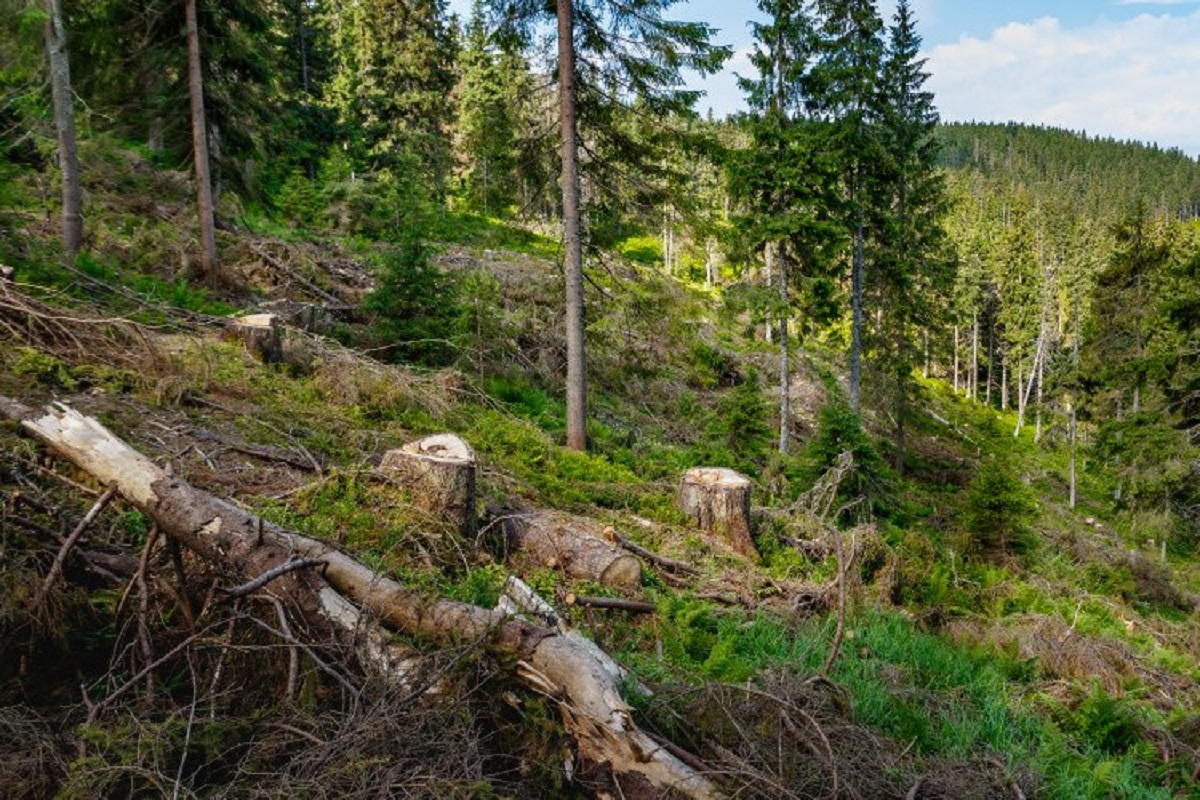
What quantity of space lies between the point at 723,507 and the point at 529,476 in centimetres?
243

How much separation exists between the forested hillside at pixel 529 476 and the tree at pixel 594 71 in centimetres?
6

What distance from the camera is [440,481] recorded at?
5.46 meters

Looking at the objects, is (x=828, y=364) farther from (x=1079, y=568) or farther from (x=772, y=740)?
(x=772, y=740)

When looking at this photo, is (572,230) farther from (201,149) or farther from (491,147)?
(201,149)

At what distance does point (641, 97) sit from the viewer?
10.8 metres

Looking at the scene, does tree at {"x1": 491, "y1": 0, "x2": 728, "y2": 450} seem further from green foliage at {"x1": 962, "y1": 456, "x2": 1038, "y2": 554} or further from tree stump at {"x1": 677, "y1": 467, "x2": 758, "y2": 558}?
green foliage at {"x1": 962, "y1": 456, "x2": 1038, "y2": 554}

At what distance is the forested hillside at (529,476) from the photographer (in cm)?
304

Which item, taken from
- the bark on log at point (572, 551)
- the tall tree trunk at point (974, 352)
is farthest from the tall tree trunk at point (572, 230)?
the tall tree trunk at point (974, 352)

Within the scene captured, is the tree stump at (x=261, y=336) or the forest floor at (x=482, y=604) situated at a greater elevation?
the tree stump at (x=261, y=336)

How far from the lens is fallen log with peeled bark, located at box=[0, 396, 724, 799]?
111 inches

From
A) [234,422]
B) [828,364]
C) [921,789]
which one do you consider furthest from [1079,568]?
[828,364]

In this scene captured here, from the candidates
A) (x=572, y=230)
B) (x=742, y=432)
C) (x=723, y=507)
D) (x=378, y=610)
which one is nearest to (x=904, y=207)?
(x=742, y=432)

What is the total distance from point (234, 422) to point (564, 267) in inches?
249

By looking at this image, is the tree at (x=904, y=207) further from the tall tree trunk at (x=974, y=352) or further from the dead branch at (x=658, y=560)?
the tall tree trunk at (x=974, y=352)
